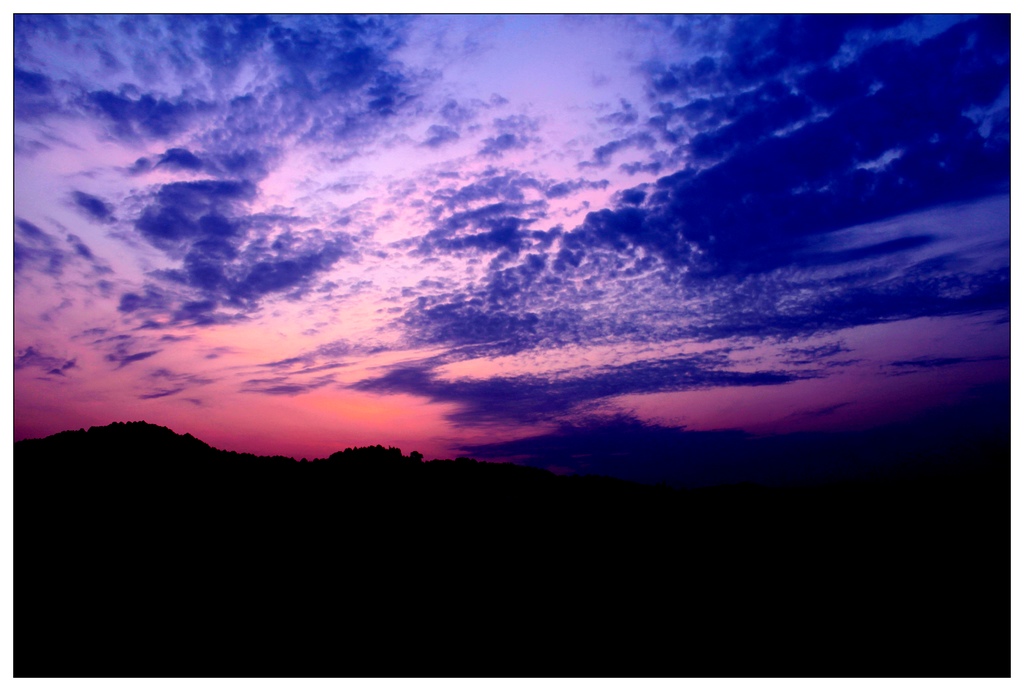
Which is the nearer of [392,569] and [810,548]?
[392,569]

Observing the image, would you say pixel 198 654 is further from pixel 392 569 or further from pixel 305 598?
pixel 392 569

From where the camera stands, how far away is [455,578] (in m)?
13.7

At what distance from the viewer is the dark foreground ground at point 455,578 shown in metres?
11.6

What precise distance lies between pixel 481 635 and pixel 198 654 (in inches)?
237

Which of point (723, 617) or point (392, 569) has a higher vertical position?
point (392, 569)

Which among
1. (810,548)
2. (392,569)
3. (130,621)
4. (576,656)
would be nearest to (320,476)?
(392,569)

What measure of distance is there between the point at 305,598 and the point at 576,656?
646 centimetres

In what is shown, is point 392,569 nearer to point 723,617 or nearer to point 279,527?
point 279,527

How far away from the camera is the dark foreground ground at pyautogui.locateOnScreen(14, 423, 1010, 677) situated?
11578 mm

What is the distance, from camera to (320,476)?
18.6 m

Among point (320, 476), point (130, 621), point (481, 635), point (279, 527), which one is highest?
point (320, 476)

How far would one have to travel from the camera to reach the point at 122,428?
19641 mm
